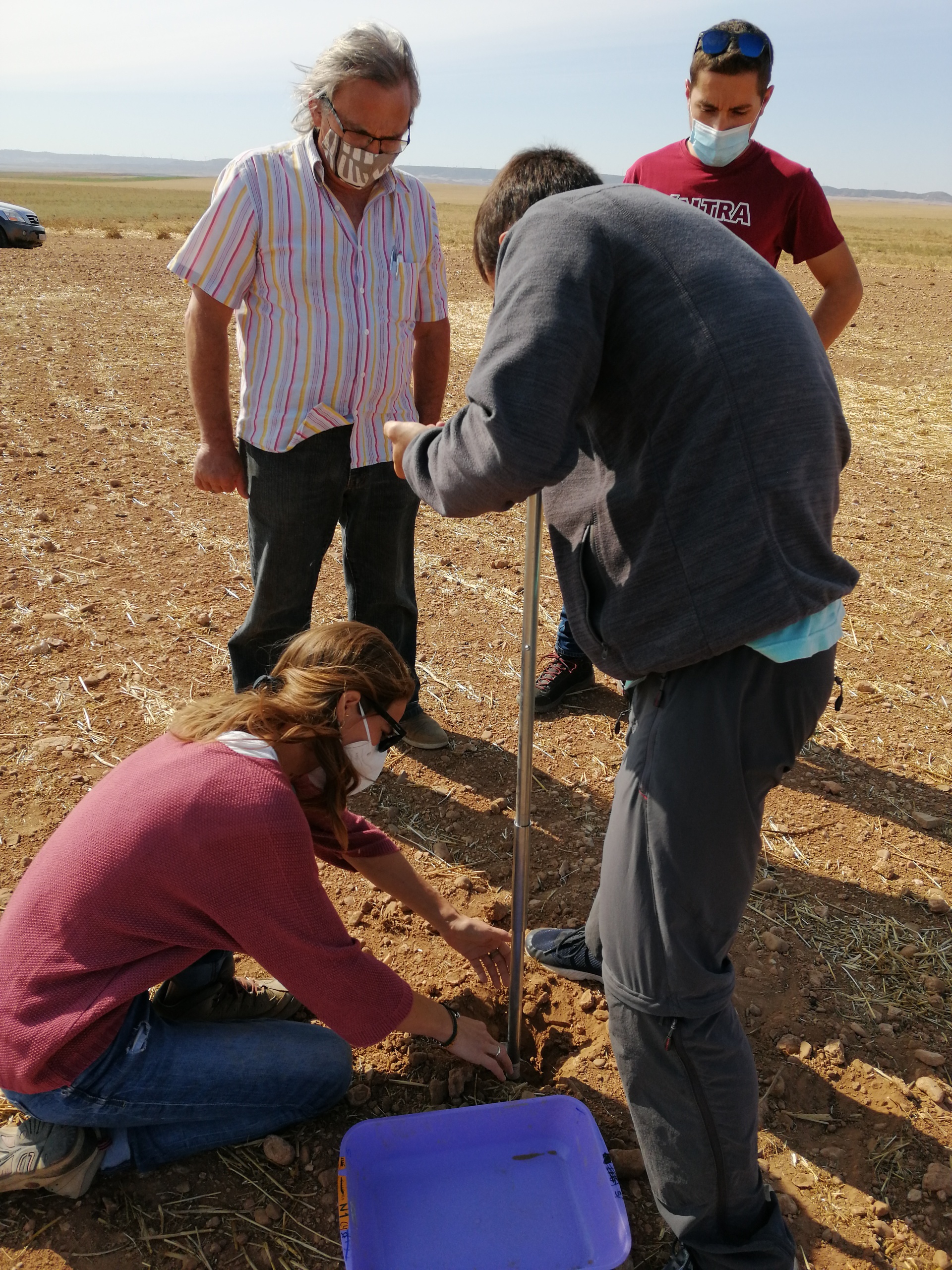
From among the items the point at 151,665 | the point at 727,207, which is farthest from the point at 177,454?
the point at 727,207

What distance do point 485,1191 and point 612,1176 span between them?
11.7 inches

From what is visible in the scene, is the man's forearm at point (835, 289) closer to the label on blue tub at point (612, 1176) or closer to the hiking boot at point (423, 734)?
the hiking boot at point (423, 734)

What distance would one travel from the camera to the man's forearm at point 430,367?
134 inches

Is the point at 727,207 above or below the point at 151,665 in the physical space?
above

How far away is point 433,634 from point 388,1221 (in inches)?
111

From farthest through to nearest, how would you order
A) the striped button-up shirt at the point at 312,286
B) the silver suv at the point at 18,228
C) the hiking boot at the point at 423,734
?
the silver suv at the point at 18,228, the hiking boot at the point at 423,734, the striped button-up shirt at the point at 312,286

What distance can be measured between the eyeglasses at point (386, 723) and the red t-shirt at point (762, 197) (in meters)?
1.97

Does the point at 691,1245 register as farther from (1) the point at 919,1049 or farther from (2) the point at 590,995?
(1) the point at 919,1049

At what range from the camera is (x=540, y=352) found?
4.71ft

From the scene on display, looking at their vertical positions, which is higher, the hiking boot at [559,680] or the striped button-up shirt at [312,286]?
the striped button-up shirt at [312,286]

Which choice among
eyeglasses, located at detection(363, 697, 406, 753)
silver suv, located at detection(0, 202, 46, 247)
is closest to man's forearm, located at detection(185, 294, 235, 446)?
eyeglasses, located at detection(363, 697, 406, 753)

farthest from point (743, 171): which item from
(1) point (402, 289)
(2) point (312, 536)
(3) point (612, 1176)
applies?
(3) point (612, 1176)

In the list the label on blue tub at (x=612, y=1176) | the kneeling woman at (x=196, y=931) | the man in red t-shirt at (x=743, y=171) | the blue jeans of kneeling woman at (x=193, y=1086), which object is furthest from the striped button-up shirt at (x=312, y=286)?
the label on blue tub at (x=612, y=1176)

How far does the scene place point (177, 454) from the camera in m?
6.94
